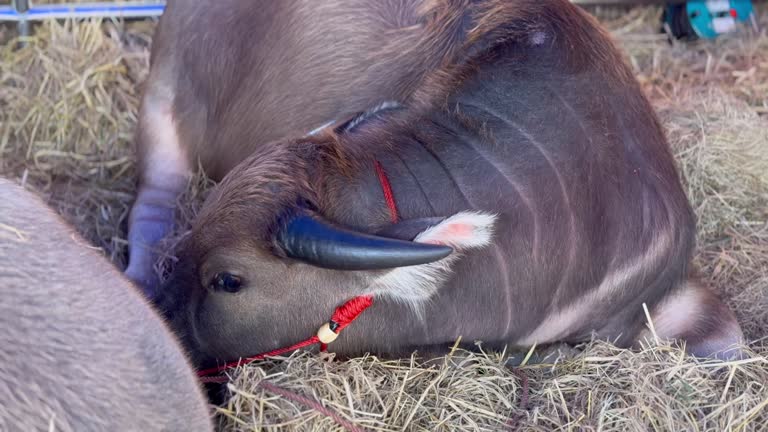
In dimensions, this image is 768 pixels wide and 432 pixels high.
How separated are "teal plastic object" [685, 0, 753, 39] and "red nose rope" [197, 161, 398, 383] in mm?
3541

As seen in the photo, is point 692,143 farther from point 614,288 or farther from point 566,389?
point 566,389

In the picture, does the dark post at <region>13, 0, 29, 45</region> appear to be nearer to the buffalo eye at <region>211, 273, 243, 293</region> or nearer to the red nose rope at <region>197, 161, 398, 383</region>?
the buffalo eye at <region>211, 273, 243, 293</region>

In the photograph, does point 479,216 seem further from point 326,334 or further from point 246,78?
point 246,78

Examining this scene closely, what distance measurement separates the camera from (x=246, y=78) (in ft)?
13.7

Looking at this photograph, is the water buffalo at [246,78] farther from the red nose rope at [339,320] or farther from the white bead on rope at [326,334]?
the white bead on rope at [326,334]

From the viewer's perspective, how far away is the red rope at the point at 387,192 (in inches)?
111

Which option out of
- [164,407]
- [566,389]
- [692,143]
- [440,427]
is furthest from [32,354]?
[692,143]

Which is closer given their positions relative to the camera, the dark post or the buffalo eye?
the buffalo eye

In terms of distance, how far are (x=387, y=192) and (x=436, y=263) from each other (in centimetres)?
31

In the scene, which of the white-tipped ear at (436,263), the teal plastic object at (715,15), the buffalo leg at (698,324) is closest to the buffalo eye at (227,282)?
the white-tipped ear at (436,263)

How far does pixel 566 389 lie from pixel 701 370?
0.49 m

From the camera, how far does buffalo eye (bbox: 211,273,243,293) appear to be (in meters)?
2.87

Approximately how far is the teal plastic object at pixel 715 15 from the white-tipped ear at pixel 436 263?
11.4 feet

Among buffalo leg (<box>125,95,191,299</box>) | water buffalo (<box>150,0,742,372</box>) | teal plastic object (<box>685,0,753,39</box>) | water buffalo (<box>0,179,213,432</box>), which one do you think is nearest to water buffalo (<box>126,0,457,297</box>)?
buffalo leg (<box>125,95,191,299</box>)
